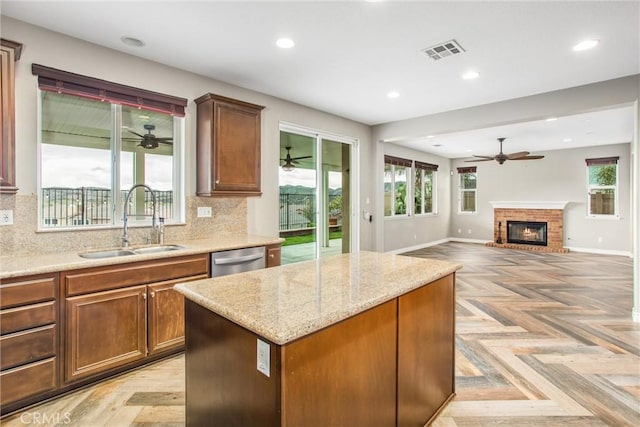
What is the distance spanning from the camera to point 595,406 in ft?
6.83

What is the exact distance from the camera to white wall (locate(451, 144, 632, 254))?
25.0 ft

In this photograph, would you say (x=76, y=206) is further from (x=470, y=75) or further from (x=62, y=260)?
(x=470, y=75)

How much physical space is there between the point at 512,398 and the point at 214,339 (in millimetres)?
2038

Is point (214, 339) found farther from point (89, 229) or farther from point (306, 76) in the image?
point (306, 76)

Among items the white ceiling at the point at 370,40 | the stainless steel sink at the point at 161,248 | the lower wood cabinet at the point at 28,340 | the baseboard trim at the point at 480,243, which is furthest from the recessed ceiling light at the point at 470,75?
the baseboard trim at the point at 480,243

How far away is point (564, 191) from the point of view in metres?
8.42

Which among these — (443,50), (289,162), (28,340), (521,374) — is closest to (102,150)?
(28,340)

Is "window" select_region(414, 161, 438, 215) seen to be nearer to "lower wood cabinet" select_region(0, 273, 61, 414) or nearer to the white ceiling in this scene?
the white ceiling

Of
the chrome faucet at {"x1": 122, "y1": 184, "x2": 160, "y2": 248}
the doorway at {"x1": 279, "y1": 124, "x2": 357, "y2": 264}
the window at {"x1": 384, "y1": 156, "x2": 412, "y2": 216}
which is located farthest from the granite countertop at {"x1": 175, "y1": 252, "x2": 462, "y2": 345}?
the window at {"x1": 384, "y1": 156, "x2": 412, "y2": 216}

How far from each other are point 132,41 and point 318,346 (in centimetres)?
299

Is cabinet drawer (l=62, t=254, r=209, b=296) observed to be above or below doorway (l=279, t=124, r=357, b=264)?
below

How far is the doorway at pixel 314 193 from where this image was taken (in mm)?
4609

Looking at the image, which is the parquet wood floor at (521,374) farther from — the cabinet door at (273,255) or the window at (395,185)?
the window at (395,185)

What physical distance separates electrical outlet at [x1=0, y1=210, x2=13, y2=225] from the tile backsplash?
0.08ft
